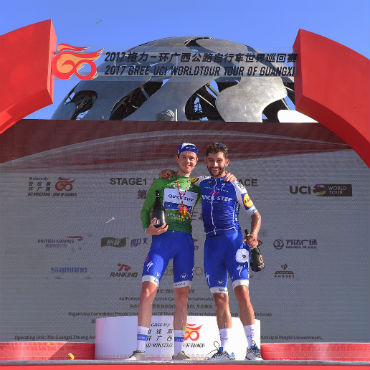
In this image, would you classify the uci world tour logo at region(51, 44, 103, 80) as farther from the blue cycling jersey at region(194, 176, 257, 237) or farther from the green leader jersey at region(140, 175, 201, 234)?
the blue cycling jersey at region(194, 176, 257, 237)

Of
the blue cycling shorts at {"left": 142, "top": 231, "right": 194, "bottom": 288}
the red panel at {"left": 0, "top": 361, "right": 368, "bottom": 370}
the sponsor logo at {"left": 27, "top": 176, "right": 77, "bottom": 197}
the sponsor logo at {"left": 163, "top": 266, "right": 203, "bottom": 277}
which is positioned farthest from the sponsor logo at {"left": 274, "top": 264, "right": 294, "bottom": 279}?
the red panel at {"left": 0, "top": 361, "right": 368, "bottom": 370}

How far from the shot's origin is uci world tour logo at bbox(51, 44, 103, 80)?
811 centimetres

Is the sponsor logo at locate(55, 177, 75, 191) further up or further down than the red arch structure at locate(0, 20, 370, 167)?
further down

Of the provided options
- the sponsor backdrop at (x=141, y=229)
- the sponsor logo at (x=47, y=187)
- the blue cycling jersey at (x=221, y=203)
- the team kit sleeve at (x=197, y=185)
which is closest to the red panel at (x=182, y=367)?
the blue cycling jersey at (x=221, y=203)

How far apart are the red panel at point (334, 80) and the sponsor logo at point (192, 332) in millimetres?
4217

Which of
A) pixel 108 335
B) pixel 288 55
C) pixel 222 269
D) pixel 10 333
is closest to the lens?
pixel 222 269

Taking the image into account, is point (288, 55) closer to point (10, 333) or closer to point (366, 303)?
point (366, 303)

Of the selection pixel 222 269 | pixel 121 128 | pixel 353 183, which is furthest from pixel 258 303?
pixel 222 269

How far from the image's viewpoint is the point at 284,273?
8.98 metres

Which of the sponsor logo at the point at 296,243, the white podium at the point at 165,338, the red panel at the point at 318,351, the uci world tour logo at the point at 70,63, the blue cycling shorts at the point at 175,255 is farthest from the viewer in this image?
the sponsor logo at the point at 296,243

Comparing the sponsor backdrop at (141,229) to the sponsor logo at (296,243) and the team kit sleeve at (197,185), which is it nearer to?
the sponsor logo at (296,243)

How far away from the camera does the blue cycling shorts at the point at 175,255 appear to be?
4.57 m

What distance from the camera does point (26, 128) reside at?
9.23 metres

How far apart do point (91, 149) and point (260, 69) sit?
312cm
